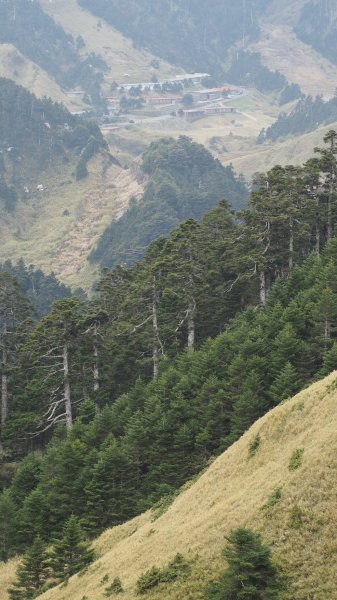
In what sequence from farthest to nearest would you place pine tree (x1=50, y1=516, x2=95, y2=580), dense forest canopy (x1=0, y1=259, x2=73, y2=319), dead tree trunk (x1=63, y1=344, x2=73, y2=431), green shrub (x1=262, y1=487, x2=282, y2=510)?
dense forest canopy (x1=0, y1=259, x2=73, y2=319), dead tree trunk (x1=63, y1=344, x2=73, y2=431), pine tree (x1=50, y1=516, x2=95, y2=580), green shrub (x1=262, y1=487, x2=282, y2=510)

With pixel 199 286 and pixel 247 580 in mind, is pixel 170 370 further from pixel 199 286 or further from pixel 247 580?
pixel 247 580

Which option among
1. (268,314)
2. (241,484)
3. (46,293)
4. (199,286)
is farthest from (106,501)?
(46,293)

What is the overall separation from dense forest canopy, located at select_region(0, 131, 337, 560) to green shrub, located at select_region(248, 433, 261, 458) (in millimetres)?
9558

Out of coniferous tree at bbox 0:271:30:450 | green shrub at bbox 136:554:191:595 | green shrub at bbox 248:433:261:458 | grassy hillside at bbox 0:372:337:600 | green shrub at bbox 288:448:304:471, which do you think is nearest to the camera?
grassy hillside at bbox 0:372:337:600

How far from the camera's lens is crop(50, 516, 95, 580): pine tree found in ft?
128

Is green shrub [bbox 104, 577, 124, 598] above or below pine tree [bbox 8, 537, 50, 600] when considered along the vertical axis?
above

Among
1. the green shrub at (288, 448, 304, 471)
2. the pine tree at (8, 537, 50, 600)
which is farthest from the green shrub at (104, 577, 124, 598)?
the pine tree at (8, 537, 50, 600)

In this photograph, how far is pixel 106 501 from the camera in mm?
48406

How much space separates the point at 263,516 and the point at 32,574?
18.3m

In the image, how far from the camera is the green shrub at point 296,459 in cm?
3000

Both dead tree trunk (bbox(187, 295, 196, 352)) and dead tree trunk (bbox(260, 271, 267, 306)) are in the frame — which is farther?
dead tree trunk (bbox(187, 295, 196, 352))

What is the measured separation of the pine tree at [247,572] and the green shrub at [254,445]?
37.1 ft

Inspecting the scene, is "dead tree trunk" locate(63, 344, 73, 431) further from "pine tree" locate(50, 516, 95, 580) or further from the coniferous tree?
"pine tree" locate(50, 516, 95, 580)

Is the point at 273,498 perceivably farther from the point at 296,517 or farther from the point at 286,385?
the point at 286,385
